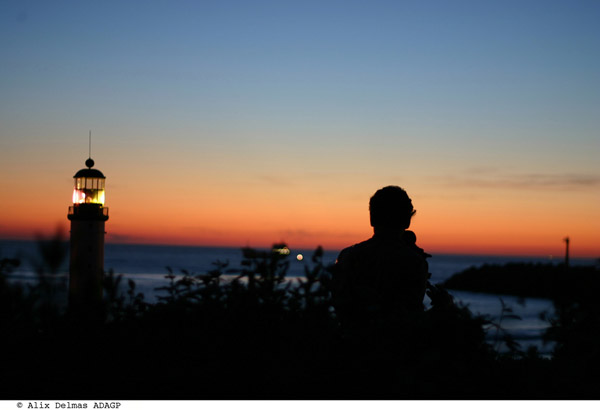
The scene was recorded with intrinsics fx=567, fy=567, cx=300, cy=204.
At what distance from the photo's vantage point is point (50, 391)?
3004mm

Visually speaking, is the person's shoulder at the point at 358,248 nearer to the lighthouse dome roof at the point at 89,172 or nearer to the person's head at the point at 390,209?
the person's head at the point at 390,209

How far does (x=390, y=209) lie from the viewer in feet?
13.8

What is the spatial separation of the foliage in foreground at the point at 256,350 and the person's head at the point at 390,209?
1.05 meters

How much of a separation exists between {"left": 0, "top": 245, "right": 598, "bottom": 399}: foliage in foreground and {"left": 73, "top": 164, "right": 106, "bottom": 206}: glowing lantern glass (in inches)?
662

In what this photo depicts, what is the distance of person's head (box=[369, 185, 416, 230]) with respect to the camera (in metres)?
4.20

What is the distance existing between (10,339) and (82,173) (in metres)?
17.1

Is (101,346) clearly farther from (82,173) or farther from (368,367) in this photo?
(82,173)

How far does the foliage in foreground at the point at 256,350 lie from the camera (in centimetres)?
294

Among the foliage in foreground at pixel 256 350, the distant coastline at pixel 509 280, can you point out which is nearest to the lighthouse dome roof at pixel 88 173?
the foliage in foreground at pixel 256 350

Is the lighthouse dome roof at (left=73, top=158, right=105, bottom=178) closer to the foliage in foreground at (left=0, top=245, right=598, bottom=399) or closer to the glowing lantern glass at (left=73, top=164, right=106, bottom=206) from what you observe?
the glowing lantern glass at (left=73, top=164, right=106, bottom=206)

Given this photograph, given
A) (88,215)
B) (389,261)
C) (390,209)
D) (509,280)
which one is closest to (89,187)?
(88,215)

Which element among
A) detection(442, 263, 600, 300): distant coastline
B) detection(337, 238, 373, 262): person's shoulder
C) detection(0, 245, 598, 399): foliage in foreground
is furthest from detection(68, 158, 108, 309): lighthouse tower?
detection(442, 263, 600, 300): distant coastline

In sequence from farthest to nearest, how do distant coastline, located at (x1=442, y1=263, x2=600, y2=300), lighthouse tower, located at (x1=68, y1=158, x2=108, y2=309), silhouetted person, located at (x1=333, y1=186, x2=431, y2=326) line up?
distant coastline, located at (x1=442, y1=263, x2=600, y2=300)
lighthouse tower, located at (x1=68, y1=158, x2=108, y2=309)
silhouetted person, located at (x1=333, y1=186, x2=431, y2=326)

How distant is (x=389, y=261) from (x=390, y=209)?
1.38 ft
